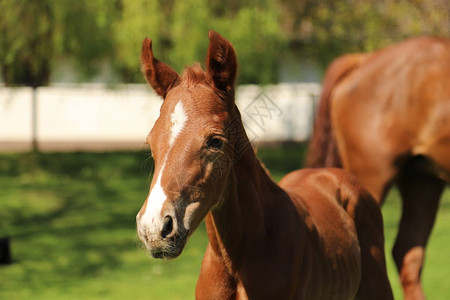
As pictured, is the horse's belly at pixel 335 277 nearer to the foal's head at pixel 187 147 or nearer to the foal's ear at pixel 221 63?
the foal's head at pixel 187 147

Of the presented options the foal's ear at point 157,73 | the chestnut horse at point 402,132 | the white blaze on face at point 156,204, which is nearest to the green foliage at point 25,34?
the chestnut horse at point 402,132

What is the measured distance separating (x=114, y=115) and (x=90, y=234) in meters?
9.41

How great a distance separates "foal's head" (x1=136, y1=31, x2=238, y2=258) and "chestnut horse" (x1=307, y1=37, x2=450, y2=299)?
10.8 ft

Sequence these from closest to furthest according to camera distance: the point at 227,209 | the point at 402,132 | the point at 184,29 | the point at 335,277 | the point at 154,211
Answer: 1. the point at 154,211
2. the point at 227,209
3. the point at 335,277
4. the point at 402,132
5. the point at 184,29

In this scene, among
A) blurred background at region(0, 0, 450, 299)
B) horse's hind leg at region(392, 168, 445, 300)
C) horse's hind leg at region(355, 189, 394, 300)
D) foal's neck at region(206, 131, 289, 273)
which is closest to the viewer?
foal's neck at region(206, 131, 289, 273)

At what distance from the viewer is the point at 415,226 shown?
5742 millimetres

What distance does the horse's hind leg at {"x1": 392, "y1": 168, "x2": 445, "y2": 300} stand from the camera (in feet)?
18.1

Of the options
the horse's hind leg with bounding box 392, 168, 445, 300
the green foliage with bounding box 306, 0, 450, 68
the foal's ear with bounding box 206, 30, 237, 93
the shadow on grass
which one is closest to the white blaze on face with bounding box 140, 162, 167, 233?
the foal's ear with bounding box 206, 30, 237, 93

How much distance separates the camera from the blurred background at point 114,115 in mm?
8359

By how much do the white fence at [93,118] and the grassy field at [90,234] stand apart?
1.79 meters

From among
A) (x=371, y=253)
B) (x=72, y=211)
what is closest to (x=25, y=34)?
(x=72, y=211)

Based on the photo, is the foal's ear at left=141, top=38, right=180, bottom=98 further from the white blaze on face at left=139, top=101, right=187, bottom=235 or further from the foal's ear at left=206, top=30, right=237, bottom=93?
the white blaze on face at left=139, top=101, right=187, bottom=235

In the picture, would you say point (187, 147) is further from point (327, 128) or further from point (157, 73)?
point (327, 128)

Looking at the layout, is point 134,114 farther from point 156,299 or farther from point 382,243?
point 382,243
